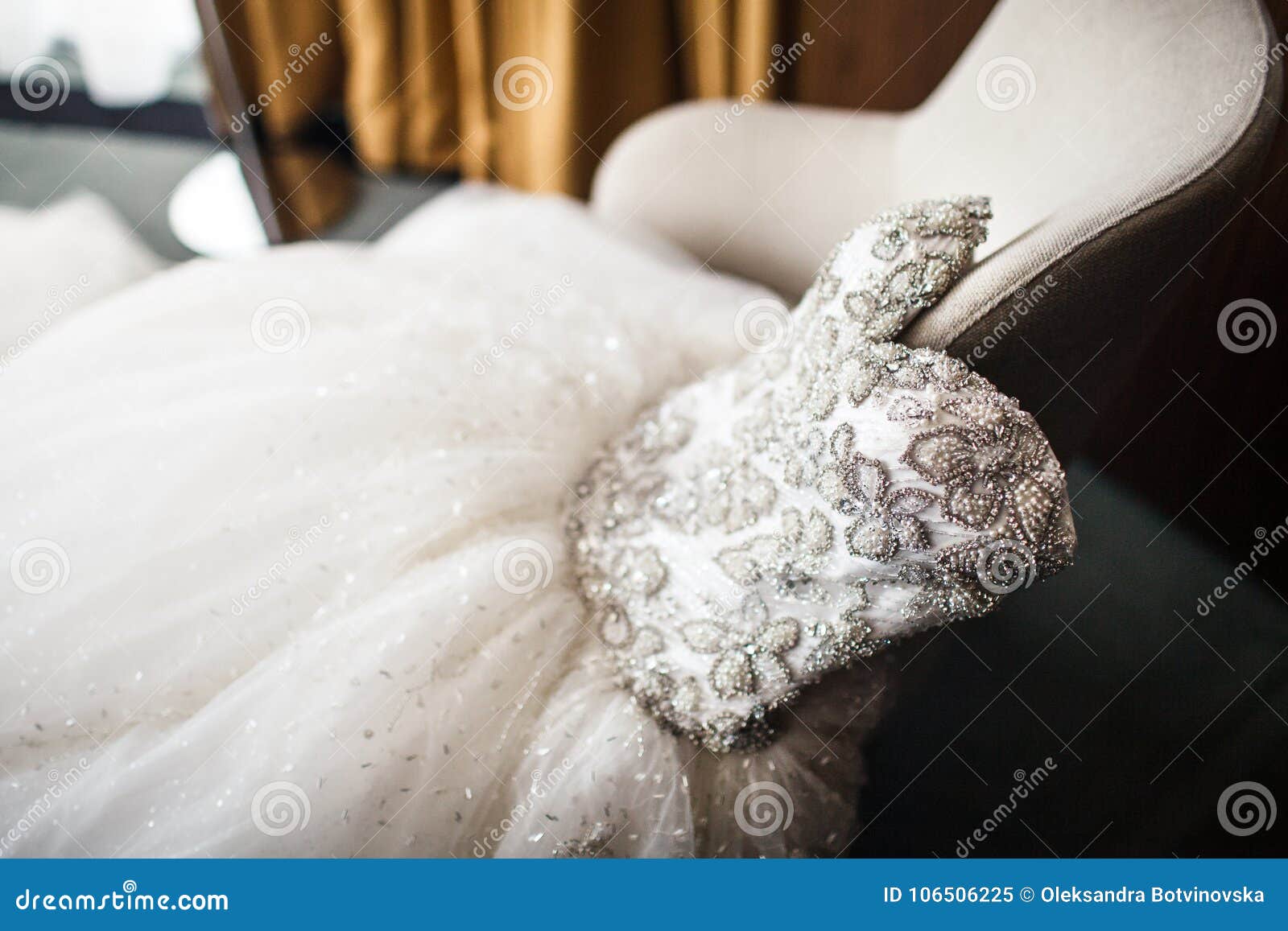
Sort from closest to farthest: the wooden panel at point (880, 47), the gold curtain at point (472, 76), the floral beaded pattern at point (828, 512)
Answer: the floral beaded pattern at point (828, 512), the wooden panel at point (880, 47), the gold curtain at point (472, 76)

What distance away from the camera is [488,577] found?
26.1 inches

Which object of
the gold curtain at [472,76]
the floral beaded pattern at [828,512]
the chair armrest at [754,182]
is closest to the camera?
the floral beaded pattern at [828,512]

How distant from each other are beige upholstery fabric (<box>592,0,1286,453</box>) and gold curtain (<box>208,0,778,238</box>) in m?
0.74

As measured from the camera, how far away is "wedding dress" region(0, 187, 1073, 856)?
532mm

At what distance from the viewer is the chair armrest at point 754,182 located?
1.08 meters

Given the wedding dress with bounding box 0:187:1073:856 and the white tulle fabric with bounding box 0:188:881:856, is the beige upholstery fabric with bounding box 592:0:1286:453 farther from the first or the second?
the white tulle fabric with bounding box 0:188:881:856

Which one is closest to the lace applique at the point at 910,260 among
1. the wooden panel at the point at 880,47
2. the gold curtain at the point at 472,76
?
the wooden panel at the point at 880,47

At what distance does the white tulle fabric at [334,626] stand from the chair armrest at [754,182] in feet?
1.34

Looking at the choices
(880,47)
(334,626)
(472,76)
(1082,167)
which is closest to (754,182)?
(880,47)

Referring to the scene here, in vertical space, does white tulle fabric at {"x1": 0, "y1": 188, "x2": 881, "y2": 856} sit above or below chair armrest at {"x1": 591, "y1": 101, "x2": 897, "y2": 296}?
below

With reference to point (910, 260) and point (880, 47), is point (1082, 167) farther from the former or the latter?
point (880, 47)

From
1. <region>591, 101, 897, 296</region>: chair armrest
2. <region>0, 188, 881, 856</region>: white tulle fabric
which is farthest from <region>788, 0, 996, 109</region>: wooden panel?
<region>0, 188, 881, 856</region>: white tulle fabric

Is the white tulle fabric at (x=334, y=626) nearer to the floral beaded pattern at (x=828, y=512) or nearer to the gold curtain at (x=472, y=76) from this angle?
the floral beaded pattern at (x=828, y=512)
